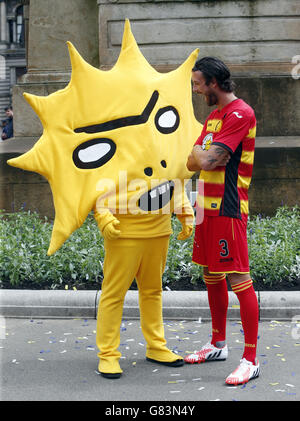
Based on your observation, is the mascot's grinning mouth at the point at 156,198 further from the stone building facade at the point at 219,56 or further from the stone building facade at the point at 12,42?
the stone building facade at the point at 12,42

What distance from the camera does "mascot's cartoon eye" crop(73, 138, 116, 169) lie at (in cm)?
419

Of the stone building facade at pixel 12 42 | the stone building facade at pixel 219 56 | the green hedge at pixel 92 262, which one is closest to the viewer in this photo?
the green hedge at pixel 92 262

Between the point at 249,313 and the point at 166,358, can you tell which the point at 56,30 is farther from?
the point at 249,313

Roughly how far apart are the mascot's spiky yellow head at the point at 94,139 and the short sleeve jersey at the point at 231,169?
30cm

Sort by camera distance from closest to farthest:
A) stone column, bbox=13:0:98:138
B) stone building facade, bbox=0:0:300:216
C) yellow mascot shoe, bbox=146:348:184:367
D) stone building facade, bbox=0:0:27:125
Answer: yellow mascot shoe, bbox=146:348:184:367 < stone building facade, bbox=0:0:300:216 < stone column, bbox=13:0:98:138 < stone building facade, bbox=0:0:27:125

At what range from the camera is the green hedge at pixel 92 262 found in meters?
6.25

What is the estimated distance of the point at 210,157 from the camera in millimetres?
4078

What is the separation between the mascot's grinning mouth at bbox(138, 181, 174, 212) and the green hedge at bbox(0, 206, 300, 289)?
205cm

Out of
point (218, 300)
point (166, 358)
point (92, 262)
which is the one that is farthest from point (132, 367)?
point (92, 262)

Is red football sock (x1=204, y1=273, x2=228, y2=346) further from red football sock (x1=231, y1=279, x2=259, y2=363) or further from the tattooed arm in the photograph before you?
the tattooed arm

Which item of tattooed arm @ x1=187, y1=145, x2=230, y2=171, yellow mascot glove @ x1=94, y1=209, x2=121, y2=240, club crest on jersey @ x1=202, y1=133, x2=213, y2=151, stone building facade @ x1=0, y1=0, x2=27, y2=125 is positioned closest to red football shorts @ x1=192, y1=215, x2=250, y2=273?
tattooed arm @ x1=187, y1=145, x2=230, y2=171

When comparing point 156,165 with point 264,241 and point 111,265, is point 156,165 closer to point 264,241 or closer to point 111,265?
point 111,265

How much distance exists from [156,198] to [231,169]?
1.75 feet

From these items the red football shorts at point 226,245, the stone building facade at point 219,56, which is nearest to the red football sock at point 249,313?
the red football shorts at point 226,245
